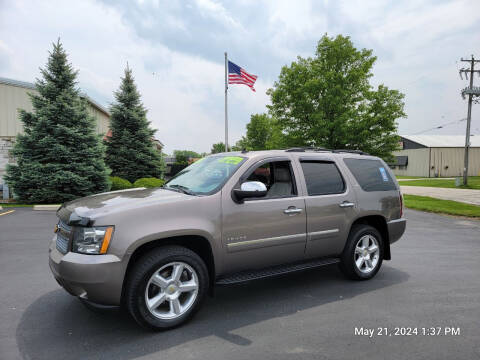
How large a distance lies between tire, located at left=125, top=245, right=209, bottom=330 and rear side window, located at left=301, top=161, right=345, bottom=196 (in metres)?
1.81

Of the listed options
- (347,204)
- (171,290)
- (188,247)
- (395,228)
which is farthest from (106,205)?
(395,228)

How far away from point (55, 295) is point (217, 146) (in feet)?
405

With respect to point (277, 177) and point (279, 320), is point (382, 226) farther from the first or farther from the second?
point (279, 320)

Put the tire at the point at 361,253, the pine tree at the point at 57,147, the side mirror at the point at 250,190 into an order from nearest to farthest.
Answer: the side mirror at the point at 250,190 → the tire at the point at 361,253 → the pine tree at the point at 57,147

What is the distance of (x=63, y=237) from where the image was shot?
10.7 ft

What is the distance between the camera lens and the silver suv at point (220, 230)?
294cm

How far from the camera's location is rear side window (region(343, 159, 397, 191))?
4762 mm

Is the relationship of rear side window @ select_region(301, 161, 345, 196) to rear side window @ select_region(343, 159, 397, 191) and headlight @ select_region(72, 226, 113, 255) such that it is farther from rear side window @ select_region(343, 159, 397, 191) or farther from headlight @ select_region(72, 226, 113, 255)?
headlight @ select_region(72, 226, 113, 255)

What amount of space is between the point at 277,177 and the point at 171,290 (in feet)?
6.53

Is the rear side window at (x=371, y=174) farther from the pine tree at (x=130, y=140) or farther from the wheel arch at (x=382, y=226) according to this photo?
the pine tree at (x=130, y=140)

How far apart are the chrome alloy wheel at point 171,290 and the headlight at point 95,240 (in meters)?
0.56

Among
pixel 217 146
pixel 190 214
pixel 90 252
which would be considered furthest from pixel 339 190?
pixel 217 146

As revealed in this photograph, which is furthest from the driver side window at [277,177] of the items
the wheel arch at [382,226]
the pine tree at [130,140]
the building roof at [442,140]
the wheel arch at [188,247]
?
the building roof at [442,140]

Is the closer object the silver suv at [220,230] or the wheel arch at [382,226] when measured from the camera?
the silver suv at [220,230]
